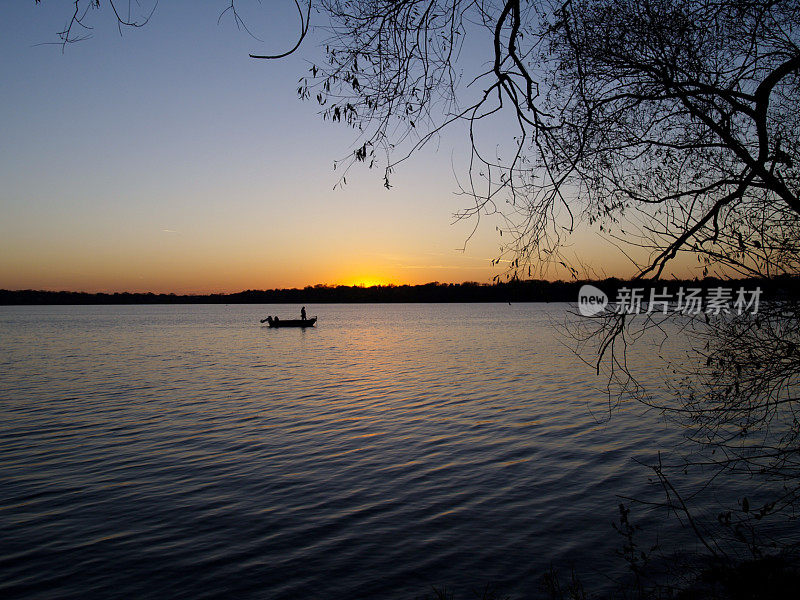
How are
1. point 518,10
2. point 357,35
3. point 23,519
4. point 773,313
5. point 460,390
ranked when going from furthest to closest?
point 460,390, point 23,519, point 773,313, point 357,35, point 518,10

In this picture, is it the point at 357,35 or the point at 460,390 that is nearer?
the point at 357,35

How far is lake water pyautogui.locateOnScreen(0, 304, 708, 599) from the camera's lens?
7805 mm

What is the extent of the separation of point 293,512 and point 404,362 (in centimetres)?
2817

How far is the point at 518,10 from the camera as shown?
4.73 meters

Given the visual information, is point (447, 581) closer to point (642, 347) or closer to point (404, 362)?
point (404, 362)

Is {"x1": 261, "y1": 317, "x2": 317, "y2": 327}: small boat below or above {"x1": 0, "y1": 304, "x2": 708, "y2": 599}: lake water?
above

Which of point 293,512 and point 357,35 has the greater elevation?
point 357,35

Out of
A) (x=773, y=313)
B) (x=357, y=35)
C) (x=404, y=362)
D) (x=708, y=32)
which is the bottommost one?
(x=404, y=362)

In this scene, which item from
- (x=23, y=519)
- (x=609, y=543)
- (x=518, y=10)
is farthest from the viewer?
(x=23, y=519)

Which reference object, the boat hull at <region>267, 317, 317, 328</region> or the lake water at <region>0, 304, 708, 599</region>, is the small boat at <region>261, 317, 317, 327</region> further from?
Answer: the lake water at <region>0, 304, 708, 599</region>

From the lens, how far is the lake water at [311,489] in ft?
25.6

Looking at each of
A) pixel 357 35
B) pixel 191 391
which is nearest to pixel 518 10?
pixel 357 35

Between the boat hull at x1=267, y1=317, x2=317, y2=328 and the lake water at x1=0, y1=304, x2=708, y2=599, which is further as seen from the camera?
the boat hull at x1=267, y1=317, x2=317, y2=328

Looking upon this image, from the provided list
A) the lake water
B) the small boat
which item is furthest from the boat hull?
the lake water
